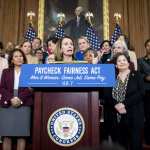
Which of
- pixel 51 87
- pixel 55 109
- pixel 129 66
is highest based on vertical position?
pixel 129 66

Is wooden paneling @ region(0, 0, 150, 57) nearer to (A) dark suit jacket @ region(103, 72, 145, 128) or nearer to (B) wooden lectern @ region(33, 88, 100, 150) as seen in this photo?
(A) dark suit jacket @ region(103, 72, 145, 128)

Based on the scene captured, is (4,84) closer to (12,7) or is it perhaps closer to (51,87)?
(51,87)

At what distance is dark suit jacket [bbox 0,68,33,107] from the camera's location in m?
4.18

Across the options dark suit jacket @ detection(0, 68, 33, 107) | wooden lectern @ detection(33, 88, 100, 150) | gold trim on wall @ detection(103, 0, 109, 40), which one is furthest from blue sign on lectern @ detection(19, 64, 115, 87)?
gold trim on wall @ detection(103, 0, 109, 40)

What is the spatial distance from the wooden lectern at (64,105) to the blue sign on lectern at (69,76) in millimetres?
262

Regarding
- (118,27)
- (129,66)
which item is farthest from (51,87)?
Answer: (118,27)

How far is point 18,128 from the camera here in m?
4.11

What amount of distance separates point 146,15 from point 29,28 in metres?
3.39

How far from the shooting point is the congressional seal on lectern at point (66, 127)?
3162 millimetres

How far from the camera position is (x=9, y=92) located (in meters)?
4.24

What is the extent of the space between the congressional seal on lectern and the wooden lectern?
0.04m

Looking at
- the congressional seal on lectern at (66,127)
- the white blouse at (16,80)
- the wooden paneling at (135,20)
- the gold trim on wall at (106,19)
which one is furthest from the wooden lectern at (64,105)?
the gold trim on wall at (106,19)

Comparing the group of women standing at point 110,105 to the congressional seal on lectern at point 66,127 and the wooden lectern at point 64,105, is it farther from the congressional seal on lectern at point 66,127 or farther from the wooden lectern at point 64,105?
the congressional seal on lectern at point 66,127

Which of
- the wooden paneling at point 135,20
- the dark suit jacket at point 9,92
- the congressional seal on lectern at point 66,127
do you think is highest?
the wooden paneling at point 135,20
